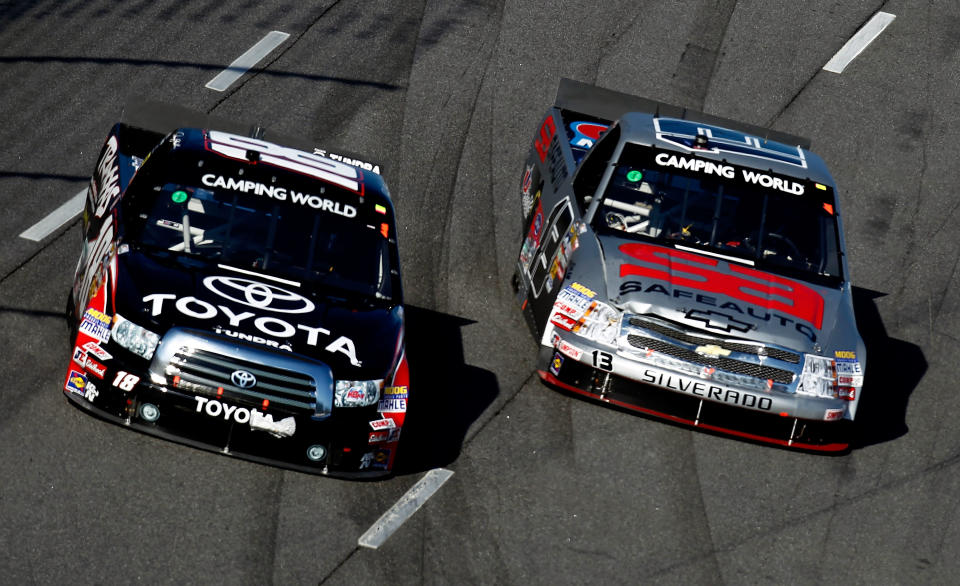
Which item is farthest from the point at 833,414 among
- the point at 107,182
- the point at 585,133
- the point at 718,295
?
the point at 107,182

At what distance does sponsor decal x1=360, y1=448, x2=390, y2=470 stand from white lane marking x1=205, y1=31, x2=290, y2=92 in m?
7.19

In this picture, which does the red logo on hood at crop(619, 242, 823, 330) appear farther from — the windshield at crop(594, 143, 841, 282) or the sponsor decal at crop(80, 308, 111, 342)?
the sponsor decal at crop(80, 308, 111, 342)

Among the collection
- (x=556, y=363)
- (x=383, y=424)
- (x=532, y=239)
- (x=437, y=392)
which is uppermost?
(x=383, y=424)

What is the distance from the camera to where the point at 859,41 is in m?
18.2

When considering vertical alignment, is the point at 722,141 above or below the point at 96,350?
above

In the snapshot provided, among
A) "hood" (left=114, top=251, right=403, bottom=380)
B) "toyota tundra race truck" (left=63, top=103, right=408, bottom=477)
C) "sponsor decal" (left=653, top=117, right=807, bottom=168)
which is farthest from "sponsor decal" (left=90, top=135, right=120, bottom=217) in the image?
"sponsor decal" (left=653, top=117, right=807, bottom=168)

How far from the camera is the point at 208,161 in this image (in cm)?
998

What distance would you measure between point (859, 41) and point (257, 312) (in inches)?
458

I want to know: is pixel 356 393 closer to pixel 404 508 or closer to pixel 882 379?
pixel 404 508

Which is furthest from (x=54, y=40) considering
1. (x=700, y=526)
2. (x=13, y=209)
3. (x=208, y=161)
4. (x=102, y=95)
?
(x=700, y=526)

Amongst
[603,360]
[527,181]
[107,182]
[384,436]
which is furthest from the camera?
[527,181]

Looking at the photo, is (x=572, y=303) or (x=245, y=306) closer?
(x=245, y=306)

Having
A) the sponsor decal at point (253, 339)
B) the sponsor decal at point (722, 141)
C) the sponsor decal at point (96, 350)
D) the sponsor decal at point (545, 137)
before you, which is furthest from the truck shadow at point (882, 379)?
the sponsor decal at point (96, 350)

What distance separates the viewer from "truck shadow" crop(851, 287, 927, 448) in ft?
35.3
